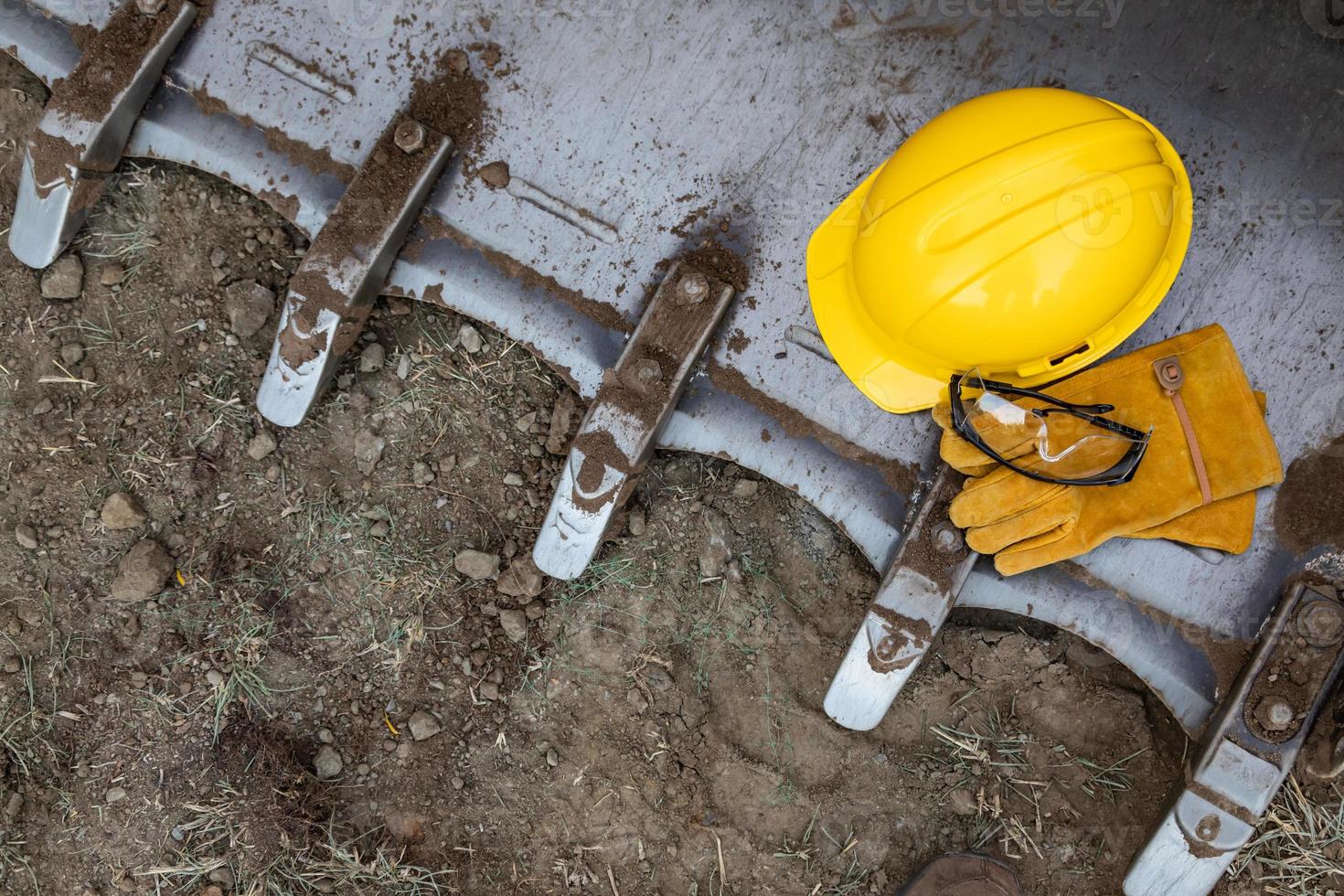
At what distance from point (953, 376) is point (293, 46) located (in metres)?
2.17

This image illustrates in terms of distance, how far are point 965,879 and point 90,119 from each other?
3486 millimetres

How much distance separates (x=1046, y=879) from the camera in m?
2.88

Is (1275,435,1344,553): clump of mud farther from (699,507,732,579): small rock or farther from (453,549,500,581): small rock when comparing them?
(453,549,500,581): small rock

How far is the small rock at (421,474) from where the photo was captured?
2895mm

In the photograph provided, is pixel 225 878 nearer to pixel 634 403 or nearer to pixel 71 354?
pixel 71 354

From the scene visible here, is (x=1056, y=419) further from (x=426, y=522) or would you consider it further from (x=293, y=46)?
(x=293, y=46)

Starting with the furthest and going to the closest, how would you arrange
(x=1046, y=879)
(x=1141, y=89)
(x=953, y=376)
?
1. (x=1046, y=879)
2. (x=1141, y=89)
3. (x=953, y=376)

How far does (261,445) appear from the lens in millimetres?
2859

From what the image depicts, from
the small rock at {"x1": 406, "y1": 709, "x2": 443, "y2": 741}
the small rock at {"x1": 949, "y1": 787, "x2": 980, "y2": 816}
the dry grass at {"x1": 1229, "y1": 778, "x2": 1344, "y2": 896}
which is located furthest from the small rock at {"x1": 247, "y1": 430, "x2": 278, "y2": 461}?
the dry grass at {"x1": 1229, "y1": 778, "x2": 1344, "y2": 896}

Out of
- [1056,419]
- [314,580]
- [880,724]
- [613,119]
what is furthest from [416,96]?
[880,724]

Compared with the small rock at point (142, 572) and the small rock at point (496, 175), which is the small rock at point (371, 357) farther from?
the small rock at point (142, 572)

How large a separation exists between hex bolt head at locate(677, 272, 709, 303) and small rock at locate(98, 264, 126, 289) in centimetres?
184

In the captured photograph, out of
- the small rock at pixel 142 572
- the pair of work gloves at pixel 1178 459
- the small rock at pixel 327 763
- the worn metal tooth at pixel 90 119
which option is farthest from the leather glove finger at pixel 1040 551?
the worn metal tooth at pixel 90 119

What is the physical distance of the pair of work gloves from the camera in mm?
2514
